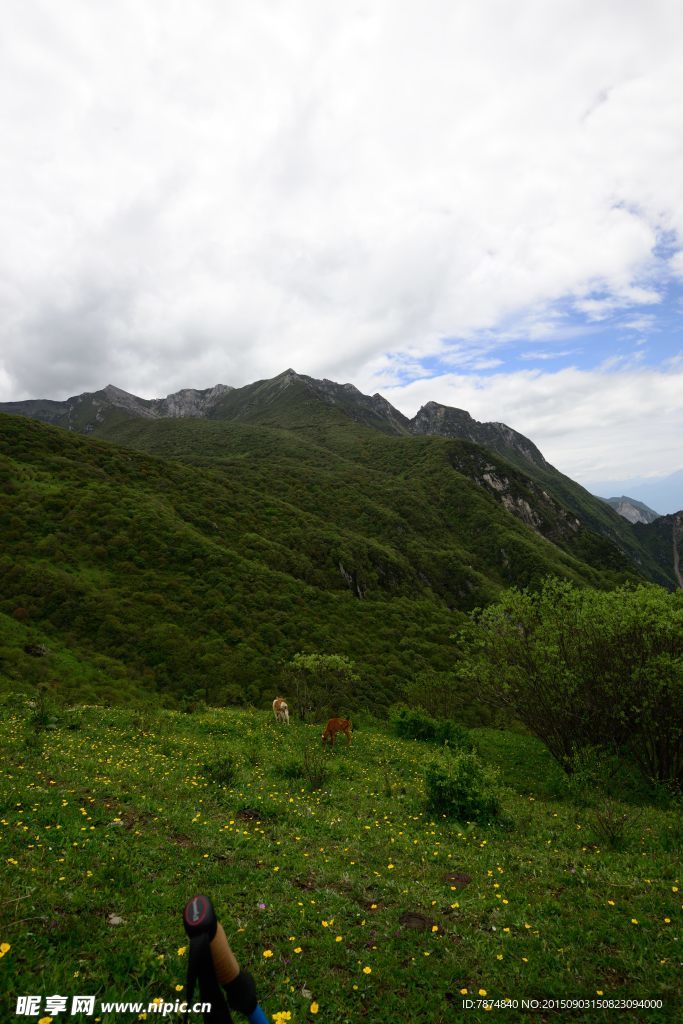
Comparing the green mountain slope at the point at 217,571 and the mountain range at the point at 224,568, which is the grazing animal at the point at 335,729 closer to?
the mountain range at the point at 224,568

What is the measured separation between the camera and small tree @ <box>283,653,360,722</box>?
29719 mm

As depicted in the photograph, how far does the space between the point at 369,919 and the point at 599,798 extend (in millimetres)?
10786

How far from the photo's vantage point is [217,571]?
46.2 metres

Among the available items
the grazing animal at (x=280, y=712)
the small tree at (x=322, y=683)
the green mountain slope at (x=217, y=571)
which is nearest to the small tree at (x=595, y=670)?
the grazing animal at (x=280, y=712)

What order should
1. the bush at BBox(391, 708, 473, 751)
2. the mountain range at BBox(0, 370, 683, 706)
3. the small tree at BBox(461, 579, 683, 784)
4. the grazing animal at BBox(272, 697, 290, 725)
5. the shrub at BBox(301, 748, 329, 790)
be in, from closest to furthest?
the shrub at BBox(301, 748, 329, 790) < the small tree at BBox(461, 579, 683, 784) < the bush at BBox(391, 708, 473, 751) < the grazing animal at BBox(272, 697, 290, 725) < the mountain range at BBox(0, 370, 683, 706)

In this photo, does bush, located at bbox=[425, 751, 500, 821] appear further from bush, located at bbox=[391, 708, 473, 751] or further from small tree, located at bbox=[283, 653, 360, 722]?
small tree, located at bbox=[283, 653, 360, 722]

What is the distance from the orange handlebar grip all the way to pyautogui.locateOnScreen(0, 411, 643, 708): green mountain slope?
2541 cm

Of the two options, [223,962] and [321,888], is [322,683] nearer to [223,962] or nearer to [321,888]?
[321,888]

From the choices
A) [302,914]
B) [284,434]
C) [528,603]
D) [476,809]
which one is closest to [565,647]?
[528,603]

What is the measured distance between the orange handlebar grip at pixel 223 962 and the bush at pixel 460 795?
10952 mm

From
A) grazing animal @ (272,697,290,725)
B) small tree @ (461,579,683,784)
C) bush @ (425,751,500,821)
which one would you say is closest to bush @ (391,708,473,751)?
small tree @ (461,579,683,784)

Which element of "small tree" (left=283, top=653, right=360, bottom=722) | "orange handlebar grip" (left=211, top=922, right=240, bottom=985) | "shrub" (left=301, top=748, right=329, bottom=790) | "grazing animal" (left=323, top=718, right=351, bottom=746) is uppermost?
"orange handlebar grip" (left=211, top=922, right=240, bottom=985)

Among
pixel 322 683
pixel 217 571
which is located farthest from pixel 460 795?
pixel 217 571

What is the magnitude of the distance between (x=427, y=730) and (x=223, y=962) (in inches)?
848
